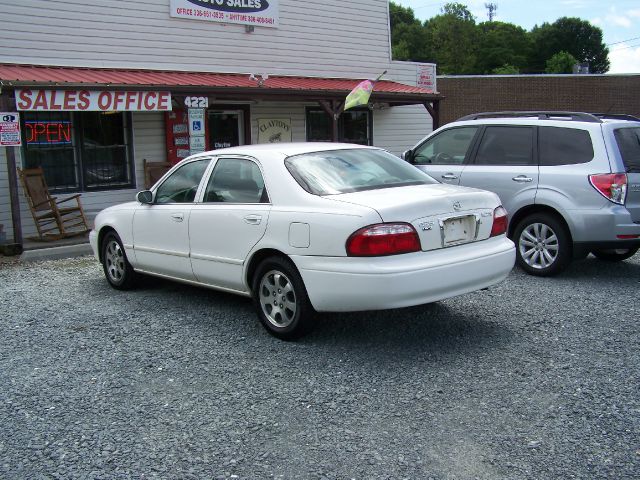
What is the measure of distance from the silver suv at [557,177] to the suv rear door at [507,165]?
1 centimetres

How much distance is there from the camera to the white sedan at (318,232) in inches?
189

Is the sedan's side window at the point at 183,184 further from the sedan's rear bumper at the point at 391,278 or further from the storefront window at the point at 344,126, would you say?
the storefront window at the point at 344,126

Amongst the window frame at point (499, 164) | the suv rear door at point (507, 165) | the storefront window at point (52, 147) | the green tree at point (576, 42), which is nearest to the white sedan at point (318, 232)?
the suv rear door at point (507, 165)

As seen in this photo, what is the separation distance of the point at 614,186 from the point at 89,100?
770 centimetres

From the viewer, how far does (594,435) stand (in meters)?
3.71

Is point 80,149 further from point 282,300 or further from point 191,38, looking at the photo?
point 282,300

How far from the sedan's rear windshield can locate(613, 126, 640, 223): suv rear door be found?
2.55m

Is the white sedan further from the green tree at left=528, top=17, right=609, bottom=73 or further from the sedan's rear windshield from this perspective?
the green tree at left=528, top=17, right=609, bottom=73

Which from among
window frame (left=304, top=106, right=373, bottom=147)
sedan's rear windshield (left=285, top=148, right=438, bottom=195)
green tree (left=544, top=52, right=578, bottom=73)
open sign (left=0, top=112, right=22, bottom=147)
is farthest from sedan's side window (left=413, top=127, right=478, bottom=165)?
green tree (left=544, top=52, right=578, bottom=73)

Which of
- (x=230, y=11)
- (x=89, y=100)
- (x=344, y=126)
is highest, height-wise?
(x=230, y=11)

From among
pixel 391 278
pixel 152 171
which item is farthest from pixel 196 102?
pixel 391 278

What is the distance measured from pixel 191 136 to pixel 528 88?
26.8 meters

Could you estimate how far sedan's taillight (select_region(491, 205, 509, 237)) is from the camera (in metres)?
5.54

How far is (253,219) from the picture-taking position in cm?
551
